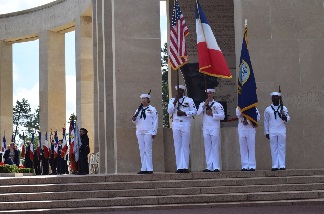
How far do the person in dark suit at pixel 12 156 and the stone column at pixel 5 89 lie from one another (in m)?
8.52

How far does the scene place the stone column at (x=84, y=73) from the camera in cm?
3716

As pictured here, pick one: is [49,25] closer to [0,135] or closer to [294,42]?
[0,135]

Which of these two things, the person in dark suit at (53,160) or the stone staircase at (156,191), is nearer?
the stone staircase at (156,191)

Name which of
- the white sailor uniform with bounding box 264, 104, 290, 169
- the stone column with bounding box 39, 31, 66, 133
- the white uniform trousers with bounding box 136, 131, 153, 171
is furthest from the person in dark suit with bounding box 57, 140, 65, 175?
the white sailor uniform with bounding box 264, 104, 290, 169

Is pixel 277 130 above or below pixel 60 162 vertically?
above

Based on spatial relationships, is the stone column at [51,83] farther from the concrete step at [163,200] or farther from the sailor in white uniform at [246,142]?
the concrete step at [163,200]

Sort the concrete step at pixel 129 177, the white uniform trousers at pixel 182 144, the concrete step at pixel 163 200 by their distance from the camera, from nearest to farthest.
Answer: the concrete step at pixel 163 200, the concrete step at pixel 129 177, the white uniform trousers at pixel 182 144

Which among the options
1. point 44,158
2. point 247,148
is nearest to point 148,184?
point 247,148

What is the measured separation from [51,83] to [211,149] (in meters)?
20.9

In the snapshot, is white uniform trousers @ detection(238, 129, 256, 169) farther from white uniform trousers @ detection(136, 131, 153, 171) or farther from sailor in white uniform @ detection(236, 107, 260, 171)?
white uniform trousers @ detection(136, 131, 153, 171)

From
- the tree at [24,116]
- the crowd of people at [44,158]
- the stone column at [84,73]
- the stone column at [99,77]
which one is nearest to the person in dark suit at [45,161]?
the crowd of people at [44,158]

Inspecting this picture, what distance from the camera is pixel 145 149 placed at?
19.9 metres

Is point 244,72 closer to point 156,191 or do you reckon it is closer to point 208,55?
point 208,55

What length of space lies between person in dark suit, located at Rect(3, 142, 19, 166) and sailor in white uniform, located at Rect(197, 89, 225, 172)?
14.3 metres
